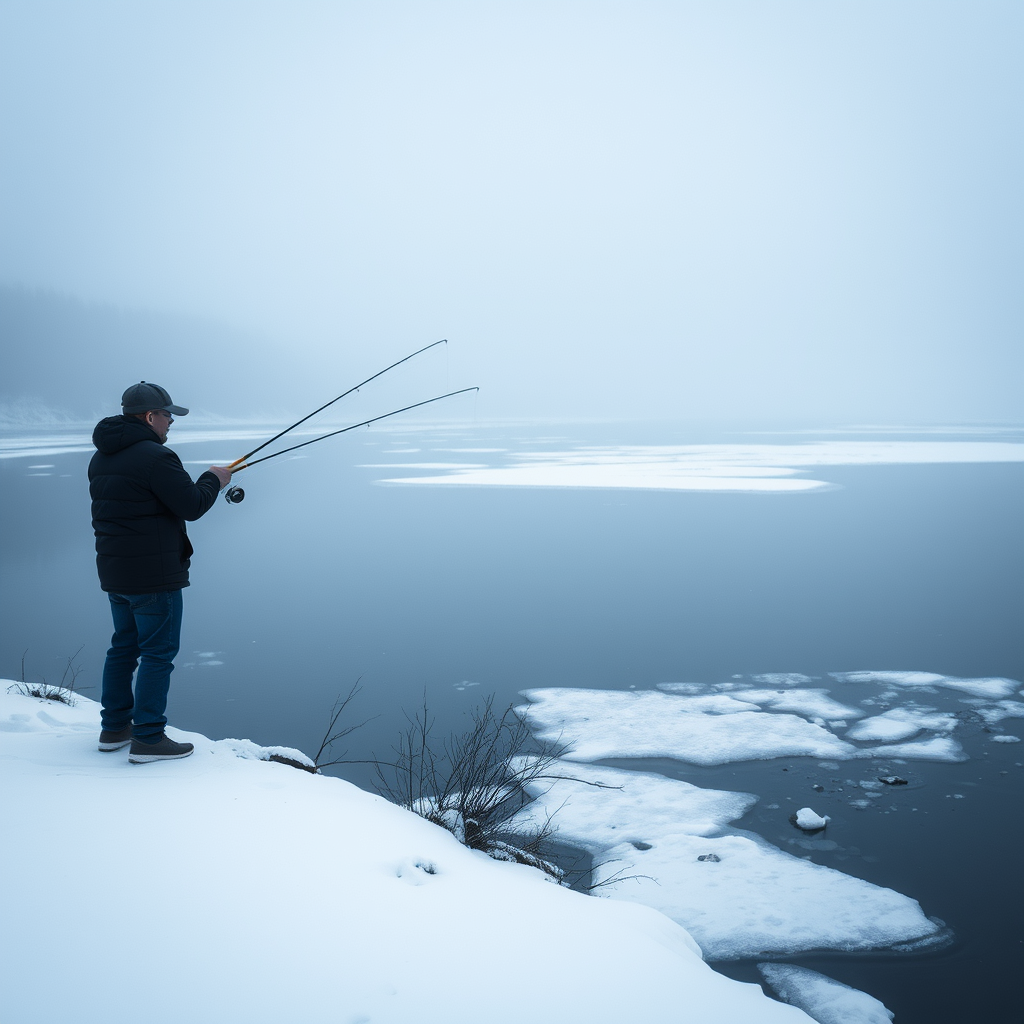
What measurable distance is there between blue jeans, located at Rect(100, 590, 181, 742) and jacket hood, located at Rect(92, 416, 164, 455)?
539mm

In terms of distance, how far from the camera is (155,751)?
3.02 metres

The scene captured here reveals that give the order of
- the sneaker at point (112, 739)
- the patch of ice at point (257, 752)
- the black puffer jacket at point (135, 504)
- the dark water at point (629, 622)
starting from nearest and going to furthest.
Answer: the black puffer jacket at point (135, 504)
the sneaker at point (112, 739)
the patch of ice at point (257, 752)
the dark water at point (629, 622)

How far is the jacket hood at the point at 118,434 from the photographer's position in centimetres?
292

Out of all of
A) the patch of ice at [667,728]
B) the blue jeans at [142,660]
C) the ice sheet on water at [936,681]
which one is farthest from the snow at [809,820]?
the blue jeans at [142,660]

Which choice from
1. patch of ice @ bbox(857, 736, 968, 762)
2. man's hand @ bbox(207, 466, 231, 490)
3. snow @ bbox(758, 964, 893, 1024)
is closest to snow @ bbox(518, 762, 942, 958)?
snow @ bbox(758, 964, 893, 1024)

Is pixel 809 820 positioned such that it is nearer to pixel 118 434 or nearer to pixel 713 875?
pixel 713 875

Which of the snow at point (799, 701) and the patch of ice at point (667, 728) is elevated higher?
the snow at point (799, 701)

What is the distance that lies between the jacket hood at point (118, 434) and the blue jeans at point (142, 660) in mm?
539

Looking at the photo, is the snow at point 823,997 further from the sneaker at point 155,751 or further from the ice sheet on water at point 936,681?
the ice sheet on water at point 936,681

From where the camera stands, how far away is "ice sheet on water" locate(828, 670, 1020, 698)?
5766 mm

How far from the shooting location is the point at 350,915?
2104 millimetres

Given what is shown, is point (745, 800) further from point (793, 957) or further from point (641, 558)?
point (641, 558)

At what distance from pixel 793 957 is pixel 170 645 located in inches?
103

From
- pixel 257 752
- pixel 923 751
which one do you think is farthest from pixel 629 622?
pixel 257 752
